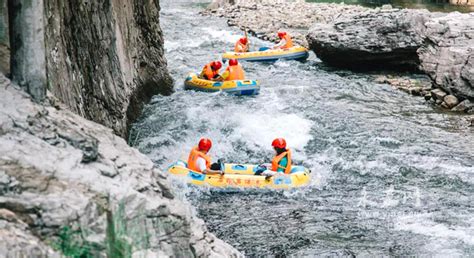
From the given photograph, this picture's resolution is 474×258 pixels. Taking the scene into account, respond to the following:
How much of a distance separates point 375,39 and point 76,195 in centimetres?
1561

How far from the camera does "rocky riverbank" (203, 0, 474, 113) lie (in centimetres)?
1512

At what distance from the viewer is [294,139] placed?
1285cm

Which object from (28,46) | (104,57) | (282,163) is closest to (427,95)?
(282,163)

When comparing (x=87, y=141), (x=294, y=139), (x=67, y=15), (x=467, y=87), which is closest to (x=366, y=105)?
(x=467, y=87)

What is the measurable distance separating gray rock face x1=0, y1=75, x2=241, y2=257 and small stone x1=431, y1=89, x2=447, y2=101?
11936 mm

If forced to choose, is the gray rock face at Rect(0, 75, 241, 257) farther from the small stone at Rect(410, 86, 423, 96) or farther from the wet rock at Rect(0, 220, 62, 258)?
the small stone at Rect(410, 86, 423, 96)

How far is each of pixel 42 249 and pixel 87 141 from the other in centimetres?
115

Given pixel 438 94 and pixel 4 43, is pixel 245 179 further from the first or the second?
pixel 438 94

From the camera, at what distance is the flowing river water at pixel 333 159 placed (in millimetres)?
8750

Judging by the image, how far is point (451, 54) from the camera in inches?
597

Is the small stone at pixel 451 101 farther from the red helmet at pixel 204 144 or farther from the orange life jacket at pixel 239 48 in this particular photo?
the orange life jacket at pixel 239 48

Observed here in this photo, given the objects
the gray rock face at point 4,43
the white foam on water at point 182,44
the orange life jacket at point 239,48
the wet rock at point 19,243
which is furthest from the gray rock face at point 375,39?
the wet rock at point 19,243

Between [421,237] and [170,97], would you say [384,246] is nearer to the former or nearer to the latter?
[421,237]

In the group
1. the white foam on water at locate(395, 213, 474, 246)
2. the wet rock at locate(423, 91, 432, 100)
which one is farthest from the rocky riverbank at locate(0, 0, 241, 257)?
the wet rock at locate(423, 91, 432, 100)
